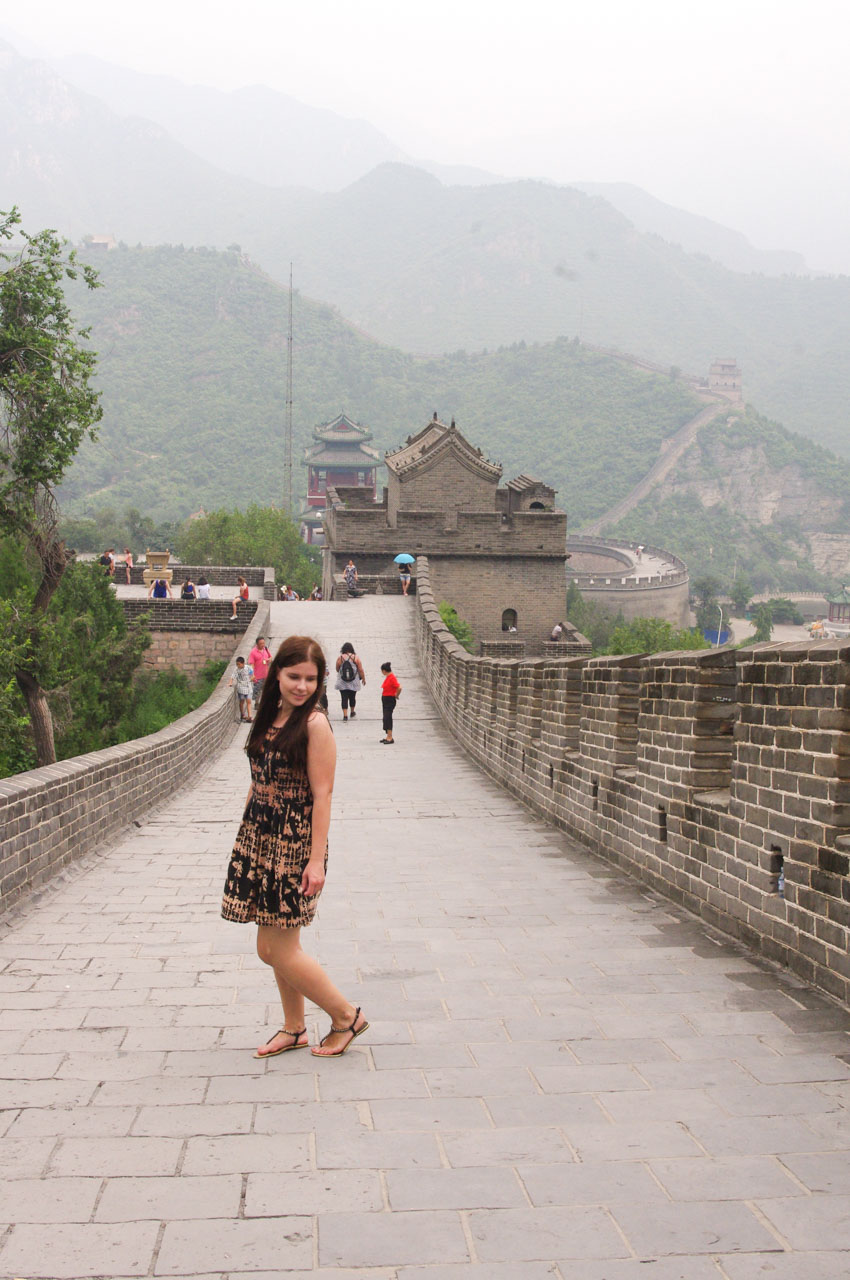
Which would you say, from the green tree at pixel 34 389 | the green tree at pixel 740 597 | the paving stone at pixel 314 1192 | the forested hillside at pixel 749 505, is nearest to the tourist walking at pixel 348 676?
the green tree at pixel 34 389

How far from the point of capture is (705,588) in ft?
338

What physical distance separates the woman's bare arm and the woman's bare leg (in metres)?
0.16

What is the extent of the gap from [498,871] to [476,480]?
35.6 metres

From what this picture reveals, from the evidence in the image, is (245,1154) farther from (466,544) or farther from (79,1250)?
(466,544)

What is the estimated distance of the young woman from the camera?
389 centimetres

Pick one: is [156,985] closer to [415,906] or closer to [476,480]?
[415,906]

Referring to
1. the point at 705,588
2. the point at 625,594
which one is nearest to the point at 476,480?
the point at 625,594

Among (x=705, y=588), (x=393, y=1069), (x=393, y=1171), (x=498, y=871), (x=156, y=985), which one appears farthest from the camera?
(x=705, y=588)

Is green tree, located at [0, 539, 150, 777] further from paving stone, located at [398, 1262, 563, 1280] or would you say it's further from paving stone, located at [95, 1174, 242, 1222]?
paving stone, located at [398, 1262, 563, 1280]

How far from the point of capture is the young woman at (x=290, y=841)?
3893 mm

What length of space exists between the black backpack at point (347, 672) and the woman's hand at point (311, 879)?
13945 mm

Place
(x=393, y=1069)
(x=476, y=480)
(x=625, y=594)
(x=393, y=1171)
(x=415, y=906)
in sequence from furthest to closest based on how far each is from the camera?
(x=625, y=594) < (x=476, y=480) < (x=415, y=906) < (x=393, y=1069) < (x=393, y=1171)

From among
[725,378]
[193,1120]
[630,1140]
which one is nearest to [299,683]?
[193,1120]

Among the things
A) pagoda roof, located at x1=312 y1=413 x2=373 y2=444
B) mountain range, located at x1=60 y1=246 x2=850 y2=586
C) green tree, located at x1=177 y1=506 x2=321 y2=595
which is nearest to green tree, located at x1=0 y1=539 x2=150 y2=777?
green tree, located at x1=177 y1=506 x2=321 y2=595
